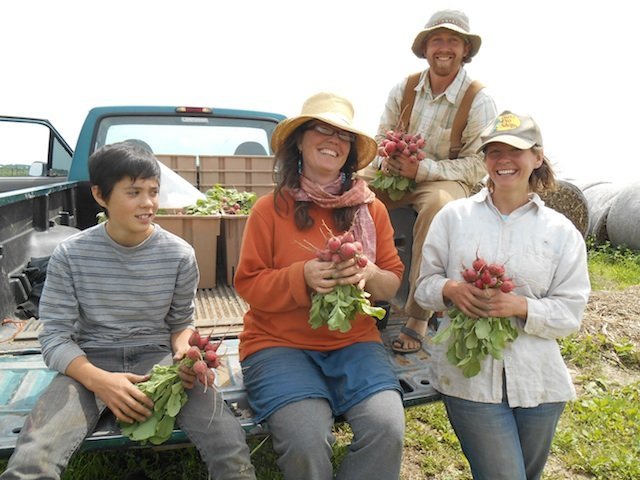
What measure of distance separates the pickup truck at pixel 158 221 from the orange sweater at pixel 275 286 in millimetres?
284

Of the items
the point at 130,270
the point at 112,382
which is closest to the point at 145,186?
the point at 130,270

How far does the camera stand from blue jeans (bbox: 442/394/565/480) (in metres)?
2.34

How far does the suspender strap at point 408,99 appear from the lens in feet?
11.9

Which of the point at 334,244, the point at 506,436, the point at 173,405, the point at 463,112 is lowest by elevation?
the point at 506,436

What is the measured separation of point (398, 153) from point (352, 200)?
848mm

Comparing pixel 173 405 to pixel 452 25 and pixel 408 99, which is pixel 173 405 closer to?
pixel 408 99

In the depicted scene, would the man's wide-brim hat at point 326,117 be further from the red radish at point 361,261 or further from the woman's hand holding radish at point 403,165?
the red radish at point 361,261

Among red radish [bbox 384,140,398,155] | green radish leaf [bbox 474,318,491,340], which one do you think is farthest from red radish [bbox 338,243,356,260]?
red radish [bbox 384,140,398,155]

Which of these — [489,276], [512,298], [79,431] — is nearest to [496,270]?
[489,276]

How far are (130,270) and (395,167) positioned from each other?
1.72 m

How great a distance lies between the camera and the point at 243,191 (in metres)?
5.05

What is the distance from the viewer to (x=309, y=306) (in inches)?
96.7

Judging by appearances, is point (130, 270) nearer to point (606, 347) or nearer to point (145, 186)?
point (145, 186)

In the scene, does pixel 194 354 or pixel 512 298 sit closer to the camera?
pixel 194 354
